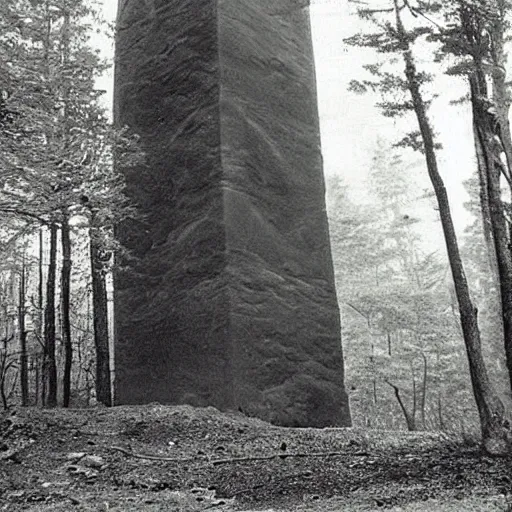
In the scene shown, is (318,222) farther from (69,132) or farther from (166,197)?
(69,132)

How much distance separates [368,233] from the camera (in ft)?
52.9

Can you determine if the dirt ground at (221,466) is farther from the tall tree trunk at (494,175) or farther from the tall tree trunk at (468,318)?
the tall tree trunk at (494,175)

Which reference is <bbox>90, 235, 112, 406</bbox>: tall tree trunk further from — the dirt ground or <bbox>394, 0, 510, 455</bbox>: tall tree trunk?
<bbox>394, 0, 510, 455</bbox>: tall tree trunk

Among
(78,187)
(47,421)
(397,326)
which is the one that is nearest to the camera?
(47,421)

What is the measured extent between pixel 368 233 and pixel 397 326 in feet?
14.7

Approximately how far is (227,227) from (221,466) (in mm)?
2987

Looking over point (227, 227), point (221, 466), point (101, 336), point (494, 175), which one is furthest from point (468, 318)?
point (101, 336)

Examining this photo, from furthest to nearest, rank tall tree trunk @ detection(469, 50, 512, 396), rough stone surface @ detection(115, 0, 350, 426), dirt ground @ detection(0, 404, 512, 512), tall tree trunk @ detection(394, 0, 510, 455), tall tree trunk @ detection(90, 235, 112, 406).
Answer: tall tree trunk @ detection(90, 235, 112, 406) < rough stone surface @ detection(115, 0, 350, 426) < tall tree trunk @ detection(469, 50, 512, 396) < tall tree trunk @ detection(394, 0, 510, 455) < dirt ground @ detection(0, 404, 512, 512)

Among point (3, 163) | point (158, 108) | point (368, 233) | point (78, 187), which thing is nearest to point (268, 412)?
point (78, 187)

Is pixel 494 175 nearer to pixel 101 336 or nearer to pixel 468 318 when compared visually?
pixel 468 318

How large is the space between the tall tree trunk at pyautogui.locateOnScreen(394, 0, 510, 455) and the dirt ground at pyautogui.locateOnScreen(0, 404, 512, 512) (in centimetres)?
21

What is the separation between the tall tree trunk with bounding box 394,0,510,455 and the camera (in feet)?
13.8

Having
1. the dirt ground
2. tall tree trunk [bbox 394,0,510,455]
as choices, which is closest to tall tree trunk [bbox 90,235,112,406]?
the dirt ground

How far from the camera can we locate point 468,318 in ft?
15.1
